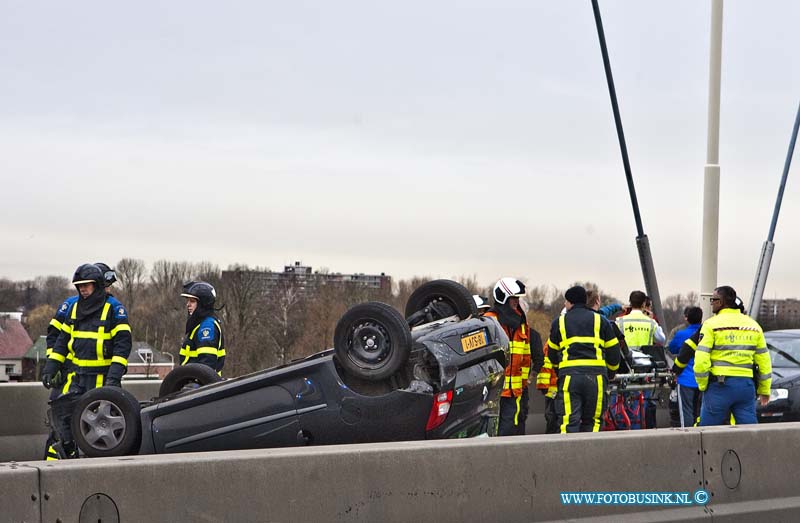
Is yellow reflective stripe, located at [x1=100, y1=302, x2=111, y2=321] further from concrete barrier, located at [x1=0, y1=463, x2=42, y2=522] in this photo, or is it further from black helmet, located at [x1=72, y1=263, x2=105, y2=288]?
concrete barrier, located at [x1=0, y1=463, x2=42, y2=522]

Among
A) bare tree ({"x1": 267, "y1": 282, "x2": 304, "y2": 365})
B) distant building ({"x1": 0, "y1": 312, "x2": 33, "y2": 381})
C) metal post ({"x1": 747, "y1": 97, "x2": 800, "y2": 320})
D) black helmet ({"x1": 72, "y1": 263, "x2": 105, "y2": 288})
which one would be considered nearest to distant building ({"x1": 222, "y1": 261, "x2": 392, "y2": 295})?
bare tree ({"x1": 267, "y1": 282, "x2": 304, "y2": 365})

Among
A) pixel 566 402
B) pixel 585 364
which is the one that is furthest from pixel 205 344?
pixel 585 364

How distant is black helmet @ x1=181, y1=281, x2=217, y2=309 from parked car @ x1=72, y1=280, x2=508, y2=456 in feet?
11.0

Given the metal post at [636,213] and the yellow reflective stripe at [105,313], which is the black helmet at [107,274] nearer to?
the yellow reflective stripe at [105,313]

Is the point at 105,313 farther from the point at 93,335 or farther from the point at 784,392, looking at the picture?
the point at 784,392

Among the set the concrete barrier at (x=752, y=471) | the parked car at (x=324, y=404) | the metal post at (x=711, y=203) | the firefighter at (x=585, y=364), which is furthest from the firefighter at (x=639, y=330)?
the parked car at (x=324, y=404)

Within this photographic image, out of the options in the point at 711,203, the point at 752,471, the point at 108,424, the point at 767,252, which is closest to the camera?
the point at 752,471

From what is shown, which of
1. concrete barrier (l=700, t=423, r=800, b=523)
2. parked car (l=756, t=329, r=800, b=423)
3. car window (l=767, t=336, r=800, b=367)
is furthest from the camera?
car window (l=767, t=336, r=800, b=367)

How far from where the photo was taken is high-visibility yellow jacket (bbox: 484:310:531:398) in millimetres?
11383

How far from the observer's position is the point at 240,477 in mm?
5027

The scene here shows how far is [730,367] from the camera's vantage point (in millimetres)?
10219

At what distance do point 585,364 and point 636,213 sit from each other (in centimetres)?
564

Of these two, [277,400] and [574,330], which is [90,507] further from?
[574,330]

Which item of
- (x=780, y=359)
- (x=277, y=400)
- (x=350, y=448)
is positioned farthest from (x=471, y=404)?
(x=780, y=359)
